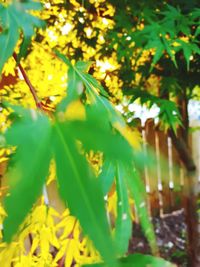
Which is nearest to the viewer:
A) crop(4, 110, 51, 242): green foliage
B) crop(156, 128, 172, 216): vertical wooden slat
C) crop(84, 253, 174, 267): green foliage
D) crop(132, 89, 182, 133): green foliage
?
crop(4, 110, 51, 242): green foliage

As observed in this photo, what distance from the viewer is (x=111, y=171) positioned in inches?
21.0

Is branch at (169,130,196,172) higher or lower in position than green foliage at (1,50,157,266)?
higher

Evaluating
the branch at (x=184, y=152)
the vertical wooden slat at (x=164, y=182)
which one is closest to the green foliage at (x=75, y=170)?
the branch at (x=184, y=152)

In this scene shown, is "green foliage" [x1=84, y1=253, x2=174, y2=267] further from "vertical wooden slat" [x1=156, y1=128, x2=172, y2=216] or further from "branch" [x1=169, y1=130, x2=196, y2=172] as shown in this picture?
"vertical wooden slat" [x1=156, y1=128, x2=172, y2=216]

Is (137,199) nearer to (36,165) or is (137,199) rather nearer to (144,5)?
(36,165)

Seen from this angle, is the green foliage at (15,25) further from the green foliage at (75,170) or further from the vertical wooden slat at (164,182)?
the vertical wooden slat at (164,182)

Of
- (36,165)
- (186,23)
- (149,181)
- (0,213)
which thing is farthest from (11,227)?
(149,181)

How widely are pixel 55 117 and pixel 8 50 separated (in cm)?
14

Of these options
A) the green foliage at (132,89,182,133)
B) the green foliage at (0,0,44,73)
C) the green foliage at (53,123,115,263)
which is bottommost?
the green foliage at (53,123,115,263)

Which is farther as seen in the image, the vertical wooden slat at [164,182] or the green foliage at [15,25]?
the vertical wooden slat at [164,182]

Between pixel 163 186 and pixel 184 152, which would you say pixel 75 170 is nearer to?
pixel 184 152

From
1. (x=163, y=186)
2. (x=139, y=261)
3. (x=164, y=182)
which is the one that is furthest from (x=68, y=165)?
(x=163, y=186)

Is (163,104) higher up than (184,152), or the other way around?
(163,104)

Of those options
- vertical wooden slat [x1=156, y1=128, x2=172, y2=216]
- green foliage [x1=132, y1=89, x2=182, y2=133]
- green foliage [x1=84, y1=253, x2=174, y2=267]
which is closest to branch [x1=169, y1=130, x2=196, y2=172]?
green foliage [x1=132, y1=89, x2=182, y2=133]
